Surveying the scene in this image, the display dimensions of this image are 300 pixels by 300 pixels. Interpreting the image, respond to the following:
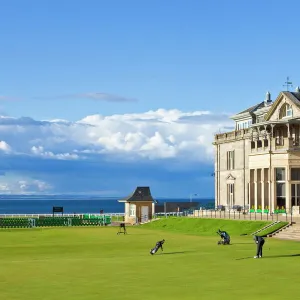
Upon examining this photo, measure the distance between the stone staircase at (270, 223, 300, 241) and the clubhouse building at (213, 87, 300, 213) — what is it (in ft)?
31.0

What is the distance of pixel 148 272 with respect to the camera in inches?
1332

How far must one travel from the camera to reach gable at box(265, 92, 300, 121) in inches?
3201

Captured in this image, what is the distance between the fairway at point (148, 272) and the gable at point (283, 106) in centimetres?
3064

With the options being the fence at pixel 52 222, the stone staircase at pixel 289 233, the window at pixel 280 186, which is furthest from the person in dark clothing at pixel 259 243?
the fence at pixel 52 222

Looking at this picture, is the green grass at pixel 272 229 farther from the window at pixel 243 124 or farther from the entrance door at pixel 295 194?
the window at pixel 243 124

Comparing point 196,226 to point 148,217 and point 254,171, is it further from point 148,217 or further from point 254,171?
point 148,217

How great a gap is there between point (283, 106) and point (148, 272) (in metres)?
53.5

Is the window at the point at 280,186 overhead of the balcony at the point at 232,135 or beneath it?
beneath

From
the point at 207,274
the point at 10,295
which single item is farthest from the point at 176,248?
A: the point at 10,295

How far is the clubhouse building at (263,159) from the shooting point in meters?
77.1

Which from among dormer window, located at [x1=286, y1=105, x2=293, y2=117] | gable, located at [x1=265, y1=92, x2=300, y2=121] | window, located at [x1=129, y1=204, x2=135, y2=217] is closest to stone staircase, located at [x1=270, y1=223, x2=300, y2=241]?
gable, located at [x1=265, y1=92, x2=300, y2=121]

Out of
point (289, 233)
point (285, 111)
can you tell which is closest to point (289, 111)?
point (285, 111)

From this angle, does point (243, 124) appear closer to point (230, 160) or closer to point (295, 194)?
point (230, 160)

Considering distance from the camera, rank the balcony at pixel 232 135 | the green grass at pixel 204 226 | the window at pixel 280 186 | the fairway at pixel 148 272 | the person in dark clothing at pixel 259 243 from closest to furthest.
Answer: the fairway at pixel 148 272, the person in dark clothing at pixel 259 243, the green grass at pixel 204 226, the window at pixel 280 186, the balcony at pixel 232 135
